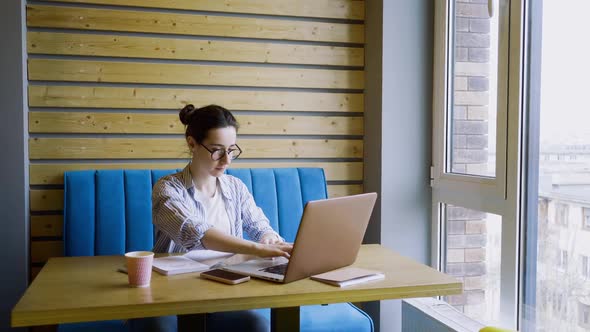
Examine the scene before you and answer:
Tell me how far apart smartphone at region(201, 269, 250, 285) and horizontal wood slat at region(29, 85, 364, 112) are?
1486mm

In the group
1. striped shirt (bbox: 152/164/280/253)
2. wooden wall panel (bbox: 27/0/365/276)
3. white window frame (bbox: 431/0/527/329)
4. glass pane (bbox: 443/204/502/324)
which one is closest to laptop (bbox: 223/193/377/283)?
striped shirt (bbox: 152/164/280/253)

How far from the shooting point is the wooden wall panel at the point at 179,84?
294 centimetres

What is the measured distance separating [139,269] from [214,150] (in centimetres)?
66

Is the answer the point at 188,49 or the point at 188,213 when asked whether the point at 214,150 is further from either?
the point at 188,49

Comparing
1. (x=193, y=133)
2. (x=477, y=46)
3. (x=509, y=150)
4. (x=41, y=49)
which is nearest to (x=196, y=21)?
(x=41, y=49)

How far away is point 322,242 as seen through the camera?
1.75 metres

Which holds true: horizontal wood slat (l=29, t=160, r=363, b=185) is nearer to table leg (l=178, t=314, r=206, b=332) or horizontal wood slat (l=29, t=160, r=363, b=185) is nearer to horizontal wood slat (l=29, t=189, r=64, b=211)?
horizontal wood slat (l=29, t=189, r=64, b=211)

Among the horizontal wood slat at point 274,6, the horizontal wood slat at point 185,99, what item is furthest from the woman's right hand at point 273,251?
the horizontal wood slat at point 274,6

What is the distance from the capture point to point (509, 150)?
2490 millimetres

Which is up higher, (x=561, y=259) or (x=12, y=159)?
(x=12, y=159)

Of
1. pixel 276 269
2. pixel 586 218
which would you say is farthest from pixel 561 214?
pixel 276 269

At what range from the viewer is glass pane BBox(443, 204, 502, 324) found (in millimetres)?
2674

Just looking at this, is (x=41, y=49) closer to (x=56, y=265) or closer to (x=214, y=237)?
(x=56, y=265)

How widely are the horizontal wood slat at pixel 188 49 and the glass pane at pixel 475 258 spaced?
3.45 ft
